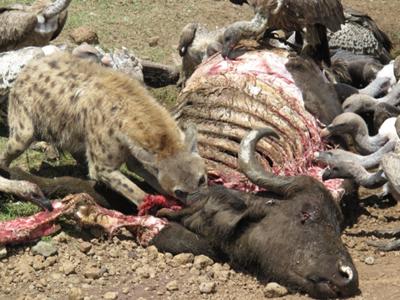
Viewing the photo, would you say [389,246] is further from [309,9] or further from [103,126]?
[309,9]

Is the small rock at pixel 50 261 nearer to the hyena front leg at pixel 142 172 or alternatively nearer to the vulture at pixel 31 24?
the hyena front leg at pixel 142 172

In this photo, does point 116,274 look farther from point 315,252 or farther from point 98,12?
point 98,12

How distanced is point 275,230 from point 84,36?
20.3ft

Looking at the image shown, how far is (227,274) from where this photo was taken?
21.1 ft

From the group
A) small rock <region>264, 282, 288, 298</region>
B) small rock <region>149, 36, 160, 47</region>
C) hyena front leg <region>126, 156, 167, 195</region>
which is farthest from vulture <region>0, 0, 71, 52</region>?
small rock <region>264, 282, 288, 298</region>

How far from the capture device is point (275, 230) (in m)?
6.30

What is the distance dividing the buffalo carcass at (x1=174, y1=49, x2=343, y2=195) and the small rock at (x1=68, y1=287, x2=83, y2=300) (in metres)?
1.48

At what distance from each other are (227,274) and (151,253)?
599 mm

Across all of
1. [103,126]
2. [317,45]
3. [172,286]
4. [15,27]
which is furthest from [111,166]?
[15,27]

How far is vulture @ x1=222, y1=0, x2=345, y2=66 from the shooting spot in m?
9.22

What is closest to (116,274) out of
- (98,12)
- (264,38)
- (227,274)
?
(227,274)

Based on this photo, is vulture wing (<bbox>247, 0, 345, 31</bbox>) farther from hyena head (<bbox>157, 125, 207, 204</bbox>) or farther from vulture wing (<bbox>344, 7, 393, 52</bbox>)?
hyena head (<bbox>157, 125, 207, 204</bbox>)

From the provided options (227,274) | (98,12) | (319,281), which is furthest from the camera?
(98,12)

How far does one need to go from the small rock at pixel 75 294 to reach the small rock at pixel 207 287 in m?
0.77
